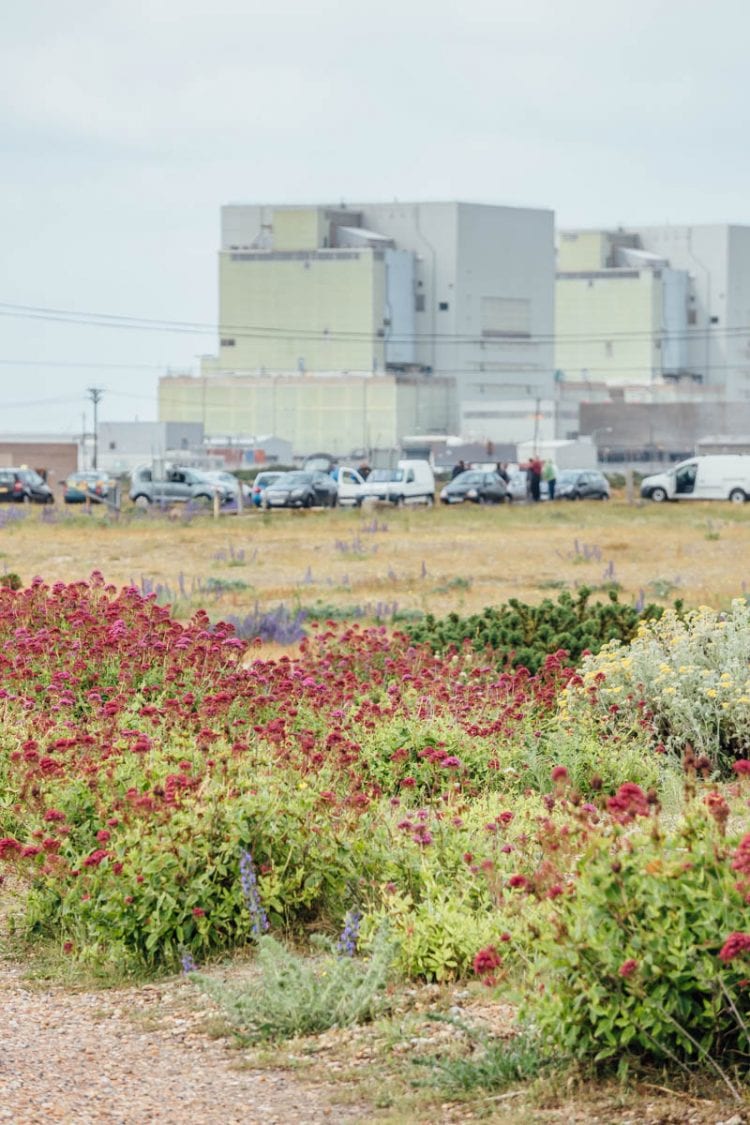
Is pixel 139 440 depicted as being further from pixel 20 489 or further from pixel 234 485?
pixel 20 489

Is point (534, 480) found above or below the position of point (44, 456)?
below

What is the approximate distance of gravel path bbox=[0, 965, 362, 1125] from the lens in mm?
5207

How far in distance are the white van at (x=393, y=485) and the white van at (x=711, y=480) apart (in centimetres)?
860

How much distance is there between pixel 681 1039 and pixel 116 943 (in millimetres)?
2440

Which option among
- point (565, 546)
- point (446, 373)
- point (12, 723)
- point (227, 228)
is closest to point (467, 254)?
point (446, 373)

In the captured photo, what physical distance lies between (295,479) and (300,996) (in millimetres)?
53754

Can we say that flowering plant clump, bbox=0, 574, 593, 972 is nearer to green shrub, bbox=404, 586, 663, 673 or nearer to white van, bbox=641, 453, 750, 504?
green shrub, bbox=404, 586, 663, 673

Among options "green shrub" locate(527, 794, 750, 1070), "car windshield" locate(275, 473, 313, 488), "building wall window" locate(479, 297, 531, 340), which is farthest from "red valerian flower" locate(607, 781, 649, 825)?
"building wall window" locate(479, 297, 531, 340)

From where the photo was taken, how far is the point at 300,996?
5941mm

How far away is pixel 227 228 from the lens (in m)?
119

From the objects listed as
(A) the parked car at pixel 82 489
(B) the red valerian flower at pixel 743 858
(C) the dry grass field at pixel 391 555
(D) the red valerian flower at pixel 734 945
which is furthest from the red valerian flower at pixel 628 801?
(A) the parked car at pixel 82 489

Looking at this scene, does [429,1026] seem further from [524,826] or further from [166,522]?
[166,522]

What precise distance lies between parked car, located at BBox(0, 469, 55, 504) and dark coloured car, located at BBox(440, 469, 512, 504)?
13.4 meters

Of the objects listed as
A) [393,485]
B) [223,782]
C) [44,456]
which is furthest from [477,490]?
[223,782]
